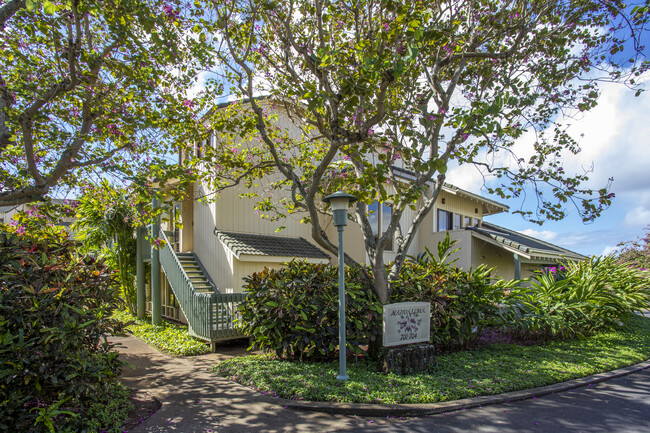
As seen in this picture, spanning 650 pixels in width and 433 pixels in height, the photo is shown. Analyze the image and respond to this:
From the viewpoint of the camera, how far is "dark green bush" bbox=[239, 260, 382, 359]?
7.09 m

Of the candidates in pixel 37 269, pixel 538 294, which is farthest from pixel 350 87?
pixel 538 294

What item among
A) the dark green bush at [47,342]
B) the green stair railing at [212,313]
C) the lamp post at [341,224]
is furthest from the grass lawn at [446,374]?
the dark green bush at [47,342]

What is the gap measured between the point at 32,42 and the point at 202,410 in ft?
21.8

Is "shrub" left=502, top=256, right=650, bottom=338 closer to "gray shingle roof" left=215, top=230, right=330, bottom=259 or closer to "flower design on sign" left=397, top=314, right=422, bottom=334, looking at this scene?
"flower design on sign" left=397, top=314, right=422, bottom=334

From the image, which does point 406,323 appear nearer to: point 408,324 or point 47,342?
point 408,324

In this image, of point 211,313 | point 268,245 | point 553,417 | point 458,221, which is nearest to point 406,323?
point 553,417

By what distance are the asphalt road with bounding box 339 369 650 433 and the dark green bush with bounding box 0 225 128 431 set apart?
3094 mm

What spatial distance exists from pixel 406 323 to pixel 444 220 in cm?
1145

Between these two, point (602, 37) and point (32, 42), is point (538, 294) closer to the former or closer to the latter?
point (602, 37)

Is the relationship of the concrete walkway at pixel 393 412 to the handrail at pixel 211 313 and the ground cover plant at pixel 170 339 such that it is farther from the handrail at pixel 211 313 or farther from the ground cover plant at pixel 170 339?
the handrail at pixel 211 313

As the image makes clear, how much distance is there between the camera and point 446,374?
6.58 m

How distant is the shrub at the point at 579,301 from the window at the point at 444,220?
18.8 ft

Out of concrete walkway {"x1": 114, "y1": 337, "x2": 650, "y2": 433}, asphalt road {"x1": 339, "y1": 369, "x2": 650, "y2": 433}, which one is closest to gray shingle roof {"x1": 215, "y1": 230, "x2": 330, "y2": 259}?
concrete walkway {"x1": 114, "y1": 337, "x2": 650, "y2": 433}

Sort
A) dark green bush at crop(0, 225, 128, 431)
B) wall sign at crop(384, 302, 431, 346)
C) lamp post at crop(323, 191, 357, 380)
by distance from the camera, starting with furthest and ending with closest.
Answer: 1. wall sign at crop(384, 302, 431, 346)
2. lamp post at crop(323, 191, 357, 380)
3. dark green bush at crop(0, 225, 128, 431)
